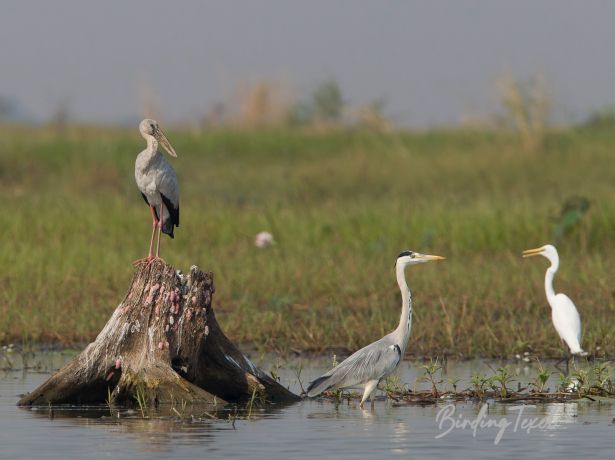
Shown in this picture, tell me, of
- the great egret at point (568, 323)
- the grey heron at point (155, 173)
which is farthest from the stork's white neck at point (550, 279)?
the grey heron at point (155, 173)

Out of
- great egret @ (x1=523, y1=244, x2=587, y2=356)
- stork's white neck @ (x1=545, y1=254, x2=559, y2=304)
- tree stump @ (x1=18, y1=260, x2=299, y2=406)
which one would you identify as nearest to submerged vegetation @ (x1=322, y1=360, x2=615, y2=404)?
tree stump @ (x1=18, y1=260, x2=299, y2=406)

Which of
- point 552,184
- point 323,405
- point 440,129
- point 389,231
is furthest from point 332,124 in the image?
point 323,405

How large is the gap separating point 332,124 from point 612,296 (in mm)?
17788

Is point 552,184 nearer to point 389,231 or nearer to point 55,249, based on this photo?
point 389,231

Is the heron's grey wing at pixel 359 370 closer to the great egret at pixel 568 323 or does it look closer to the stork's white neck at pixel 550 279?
the great egret at pixel 568 323

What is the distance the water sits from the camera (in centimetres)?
679

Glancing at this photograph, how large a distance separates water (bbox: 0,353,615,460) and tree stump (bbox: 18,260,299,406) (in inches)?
6.9

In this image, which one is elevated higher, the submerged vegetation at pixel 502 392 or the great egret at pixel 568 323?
the great egret at pixel 568 323

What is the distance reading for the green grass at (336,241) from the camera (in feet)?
36.1

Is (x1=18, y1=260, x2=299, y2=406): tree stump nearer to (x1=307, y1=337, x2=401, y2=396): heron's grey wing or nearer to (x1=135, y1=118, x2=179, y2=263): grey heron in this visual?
(x1=307, y1=337, x2=401, y2=396): heron's grey wing

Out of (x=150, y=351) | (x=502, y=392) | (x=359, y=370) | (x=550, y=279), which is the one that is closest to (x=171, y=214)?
(x=150, y=351)

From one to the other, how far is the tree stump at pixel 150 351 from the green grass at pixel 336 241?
2327mm

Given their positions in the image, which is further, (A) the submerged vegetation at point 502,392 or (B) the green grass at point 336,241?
(B) the green grass at point 336,241

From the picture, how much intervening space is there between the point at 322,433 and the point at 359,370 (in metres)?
0.96
